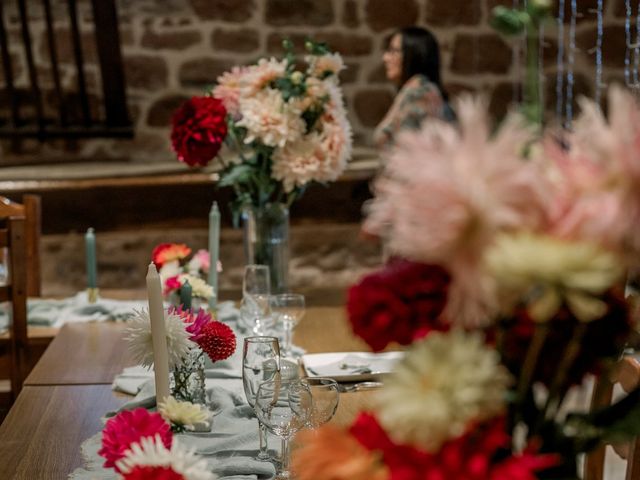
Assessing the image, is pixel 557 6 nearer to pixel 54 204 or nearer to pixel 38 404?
pixel 54 204

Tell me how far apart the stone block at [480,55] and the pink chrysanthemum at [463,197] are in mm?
4584

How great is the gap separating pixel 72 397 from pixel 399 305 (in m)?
1.24

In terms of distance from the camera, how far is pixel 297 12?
497cm

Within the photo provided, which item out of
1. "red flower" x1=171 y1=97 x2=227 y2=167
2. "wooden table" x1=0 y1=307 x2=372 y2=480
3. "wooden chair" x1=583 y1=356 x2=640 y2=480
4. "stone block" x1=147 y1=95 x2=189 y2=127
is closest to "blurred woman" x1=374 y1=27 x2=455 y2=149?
"stone block" x1=147 y1=95 x2=189 y2=127

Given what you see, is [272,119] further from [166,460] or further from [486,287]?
[486,287]

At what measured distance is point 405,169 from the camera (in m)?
0.60

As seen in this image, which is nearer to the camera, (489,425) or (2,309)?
(489,425)

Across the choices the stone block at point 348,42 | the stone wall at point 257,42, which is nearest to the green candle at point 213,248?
the stone wall at point 257,42

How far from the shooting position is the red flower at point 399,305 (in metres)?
0.65

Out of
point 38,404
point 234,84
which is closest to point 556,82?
point 234,84

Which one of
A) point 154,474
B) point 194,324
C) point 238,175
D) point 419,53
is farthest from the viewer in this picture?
point 419,53

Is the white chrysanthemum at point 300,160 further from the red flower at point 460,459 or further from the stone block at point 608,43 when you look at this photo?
the stone block at point 608,43

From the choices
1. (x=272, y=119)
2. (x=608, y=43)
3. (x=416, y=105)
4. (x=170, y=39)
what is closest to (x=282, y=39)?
(x=170, y=39)

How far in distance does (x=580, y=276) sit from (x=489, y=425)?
0.12 m
